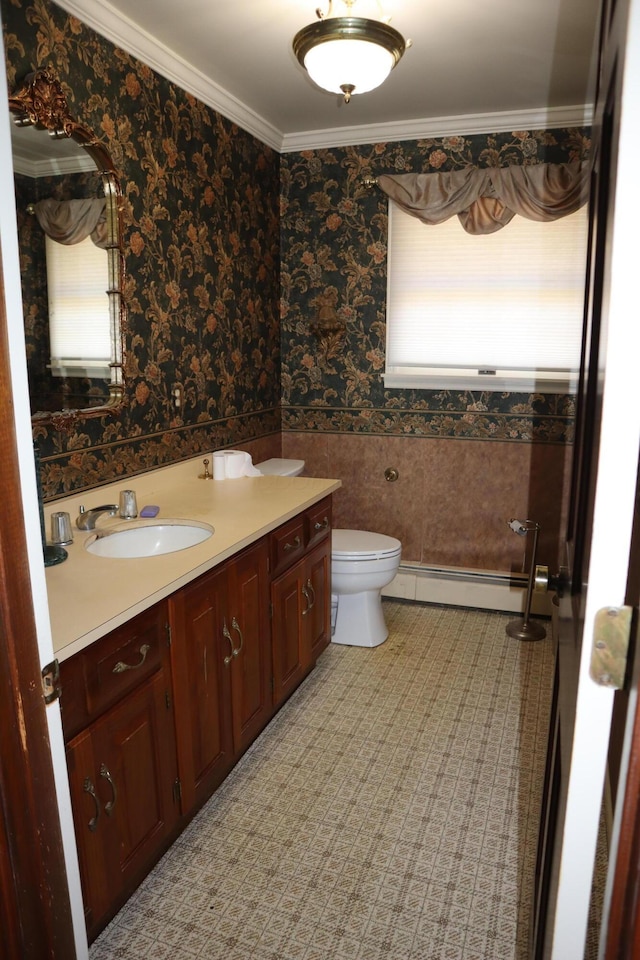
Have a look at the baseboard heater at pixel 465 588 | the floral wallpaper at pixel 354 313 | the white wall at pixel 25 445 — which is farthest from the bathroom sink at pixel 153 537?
the floral wallpaper at pixel 354 313

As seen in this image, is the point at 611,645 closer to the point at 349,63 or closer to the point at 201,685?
the point at 201,685

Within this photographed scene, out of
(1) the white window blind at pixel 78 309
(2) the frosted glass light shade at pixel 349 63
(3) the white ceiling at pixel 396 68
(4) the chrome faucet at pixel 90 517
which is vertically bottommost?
(4) the chrome faucet at pixel 90 517

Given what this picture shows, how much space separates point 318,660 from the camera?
3.25 m

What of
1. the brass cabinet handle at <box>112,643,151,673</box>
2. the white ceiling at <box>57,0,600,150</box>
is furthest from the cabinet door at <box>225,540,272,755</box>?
the white ceiling at <box>57,0,600,150</box>

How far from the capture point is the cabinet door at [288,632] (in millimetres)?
2577

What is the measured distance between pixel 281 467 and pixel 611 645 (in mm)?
3021

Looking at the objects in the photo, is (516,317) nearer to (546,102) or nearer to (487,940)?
(546,102)

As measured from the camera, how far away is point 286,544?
2592 mm

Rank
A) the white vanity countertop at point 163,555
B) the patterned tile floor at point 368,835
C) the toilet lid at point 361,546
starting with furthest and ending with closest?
the toilet lid at point 361,546, the patterned tile floor at point 368,835, the white vanity countertop at point 163,555

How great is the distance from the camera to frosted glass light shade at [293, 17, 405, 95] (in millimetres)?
2051

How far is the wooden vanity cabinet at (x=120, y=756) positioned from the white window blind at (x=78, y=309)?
1.03m

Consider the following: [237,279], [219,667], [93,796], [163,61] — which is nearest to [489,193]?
[237,279]

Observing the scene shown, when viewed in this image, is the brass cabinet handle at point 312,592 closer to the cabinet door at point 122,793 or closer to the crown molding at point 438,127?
the cabinet door at point 122,793

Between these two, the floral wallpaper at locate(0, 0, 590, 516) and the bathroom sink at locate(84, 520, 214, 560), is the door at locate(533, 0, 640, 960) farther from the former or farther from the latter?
the floral wallpaper at locate(0, 0, 590, 516)
